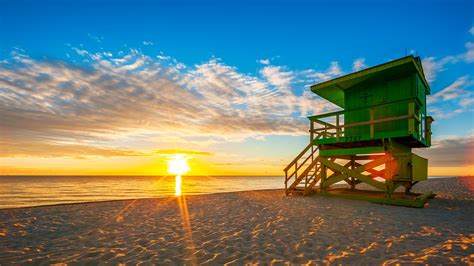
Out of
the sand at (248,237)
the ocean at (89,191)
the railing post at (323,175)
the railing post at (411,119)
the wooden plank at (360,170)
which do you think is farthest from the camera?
the ocean at (89,191)

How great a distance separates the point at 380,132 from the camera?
10.1 meters

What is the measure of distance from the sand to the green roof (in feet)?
18.6

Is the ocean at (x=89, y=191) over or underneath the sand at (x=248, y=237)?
underneath

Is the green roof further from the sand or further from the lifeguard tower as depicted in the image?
the sand

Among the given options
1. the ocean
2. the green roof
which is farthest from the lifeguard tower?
the ocean

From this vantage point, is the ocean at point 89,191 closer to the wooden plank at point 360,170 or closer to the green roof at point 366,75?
the wooden plank at point 360,170

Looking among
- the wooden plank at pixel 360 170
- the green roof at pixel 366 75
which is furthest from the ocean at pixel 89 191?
the green roof at pixel 366 75

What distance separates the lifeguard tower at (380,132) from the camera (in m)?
9.27

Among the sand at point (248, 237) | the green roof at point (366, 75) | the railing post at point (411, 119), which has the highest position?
the green roof at point (366, 75)

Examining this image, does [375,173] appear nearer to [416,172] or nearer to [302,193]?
[416,172]

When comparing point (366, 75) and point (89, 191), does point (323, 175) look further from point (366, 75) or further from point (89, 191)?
point (89, 191)

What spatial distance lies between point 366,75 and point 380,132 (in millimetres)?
2638

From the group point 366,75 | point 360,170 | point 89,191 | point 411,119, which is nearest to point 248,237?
point 360,170

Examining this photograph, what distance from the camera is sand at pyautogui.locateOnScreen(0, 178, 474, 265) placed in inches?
164
